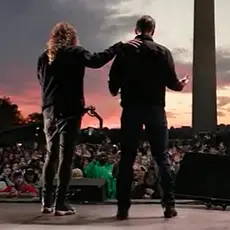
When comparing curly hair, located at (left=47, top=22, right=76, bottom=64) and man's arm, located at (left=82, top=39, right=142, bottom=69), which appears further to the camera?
curly hair, located at (left=47, top=22, right=76, bottom=64)

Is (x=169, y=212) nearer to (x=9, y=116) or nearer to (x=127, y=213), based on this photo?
(x=127, y=213)

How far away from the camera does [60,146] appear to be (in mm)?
2949

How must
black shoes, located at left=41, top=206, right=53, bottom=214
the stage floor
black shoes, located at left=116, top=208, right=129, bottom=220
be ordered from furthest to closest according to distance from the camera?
black shoes, located at left=41, top=206, right=53, bottom=214 < black shoes, located at left=116, top=208, right=129, bottom=220 < the stage floor

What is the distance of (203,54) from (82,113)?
7451 mm

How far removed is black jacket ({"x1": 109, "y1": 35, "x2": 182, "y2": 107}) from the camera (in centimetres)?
274

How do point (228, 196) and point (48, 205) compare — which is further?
point (228, 196)

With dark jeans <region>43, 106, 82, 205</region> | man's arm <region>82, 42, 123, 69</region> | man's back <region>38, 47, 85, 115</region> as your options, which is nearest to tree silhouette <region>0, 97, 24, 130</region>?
dark jeans <region>43, 106, 82, 205</region>

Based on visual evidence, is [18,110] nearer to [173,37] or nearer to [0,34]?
[0,34]

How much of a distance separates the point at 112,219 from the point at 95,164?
3217 mm

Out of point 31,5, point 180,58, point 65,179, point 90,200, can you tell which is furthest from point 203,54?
point 65,179

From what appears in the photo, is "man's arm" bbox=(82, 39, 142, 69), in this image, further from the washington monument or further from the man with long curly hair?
the washington monument

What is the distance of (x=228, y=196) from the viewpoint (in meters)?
3.22

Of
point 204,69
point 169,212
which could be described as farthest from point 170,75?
point 204,69

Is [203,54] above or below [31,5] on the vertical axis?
below
